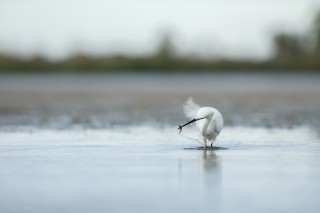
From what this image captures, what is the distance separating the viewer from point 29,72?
178 ft

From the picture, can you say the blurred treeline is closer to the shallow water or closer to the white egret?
the shallow water

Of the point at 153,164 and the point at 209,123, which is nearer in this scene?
the point at 153,164

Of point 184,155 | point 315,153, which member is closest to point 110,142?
point 184,155

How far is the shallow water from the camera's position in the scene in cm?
837

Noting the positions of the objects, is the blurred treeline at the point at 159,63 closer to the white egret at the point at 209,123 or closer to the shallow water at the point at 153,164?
the shallow water at the point at 153,164

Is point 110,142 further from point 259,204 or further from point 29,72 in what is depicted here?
point 29,72

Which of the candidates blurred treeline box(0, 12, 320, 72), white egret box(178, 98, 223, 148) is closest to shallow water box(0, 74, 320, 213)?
white egret box(178, 98, 223, 148)

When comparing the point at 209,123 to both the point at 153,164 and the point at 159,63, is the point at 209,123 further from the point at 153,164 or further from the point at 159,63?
the point at 159,63

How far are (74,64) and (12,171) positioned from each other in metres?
43.2

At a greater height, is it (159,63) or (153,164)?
(159,63)

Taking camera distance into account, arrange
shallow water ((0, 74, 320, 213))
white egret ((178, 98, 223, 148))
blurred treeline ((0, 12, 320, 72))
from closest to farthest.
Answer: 1. shallow water ((0, 74, 320, 213))
2. white egret ((178, 98, 223, 148))
3. blurred treeline ((0, 12, 320, 72))

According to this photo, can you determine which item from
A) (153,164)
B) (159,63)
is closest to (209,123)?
(153,164)

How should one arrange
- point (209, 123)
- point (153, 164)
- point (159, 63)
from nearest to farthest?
point (153, 164)
point (209, 123)
point (159, 63)

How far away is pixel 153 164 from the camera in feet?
36.2
